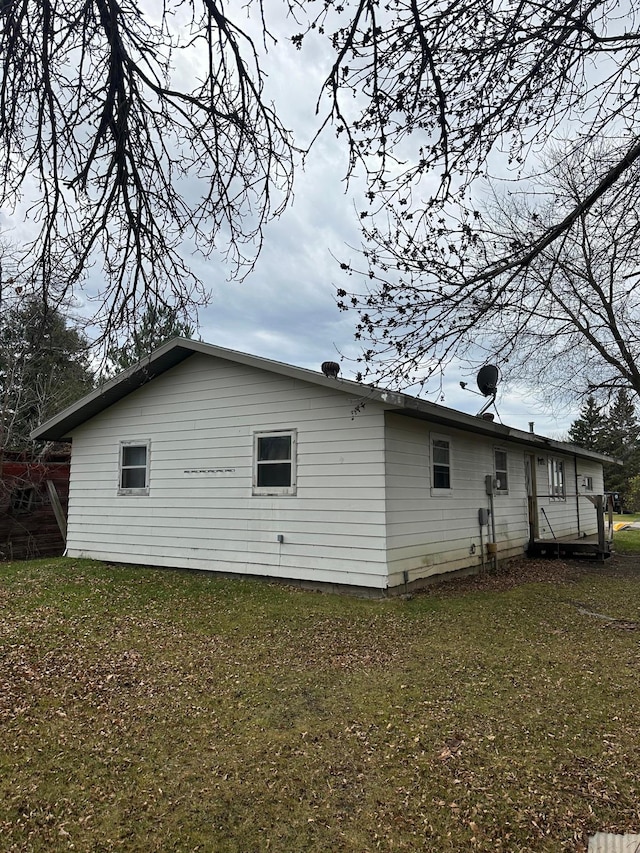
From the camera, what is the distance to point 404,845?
271cm

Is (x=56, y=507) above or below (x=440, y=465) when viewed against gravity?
below

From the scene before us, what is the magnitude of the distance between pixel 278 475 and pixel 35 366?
16.1ft

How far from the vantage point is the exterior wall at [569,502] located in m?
15.1

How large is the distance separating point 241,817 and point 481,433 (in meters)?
9.49

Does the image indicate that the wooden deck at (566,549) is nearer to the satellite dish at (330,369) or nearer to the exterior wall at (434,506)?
the exterior wall at (434,506)

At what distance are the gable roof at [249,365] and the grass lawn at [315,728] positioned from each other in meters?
2.83

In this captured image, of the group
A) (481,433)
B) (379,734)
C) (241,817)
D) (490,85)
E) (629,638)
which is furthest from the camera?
(481,433)

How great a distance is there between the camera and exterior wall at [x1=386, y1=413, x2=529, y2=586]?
830cm

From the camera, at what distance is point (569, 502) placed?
17.7 metres

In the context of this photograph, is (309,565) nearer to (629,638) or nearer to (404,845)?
(629,638)

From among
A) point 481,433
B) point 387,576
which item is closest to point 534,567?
point 481,433

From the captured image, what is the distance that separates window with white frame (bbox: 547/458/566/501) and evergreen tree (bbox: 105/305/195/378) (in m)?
14.2

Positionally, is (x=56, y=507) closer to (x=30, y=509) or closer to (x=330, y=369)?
(x=30, y=509)

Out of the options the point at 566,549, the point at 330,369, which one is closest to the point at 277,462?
the point at 330,369
